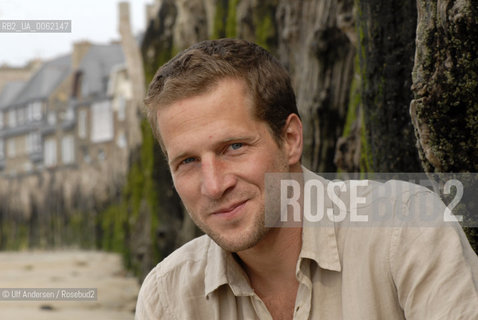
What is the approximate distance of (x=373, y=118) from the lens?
4863 mm

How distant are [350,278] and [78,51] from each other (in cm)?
5403

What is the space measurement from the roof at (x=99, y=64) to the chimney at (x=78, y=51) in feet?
0.84

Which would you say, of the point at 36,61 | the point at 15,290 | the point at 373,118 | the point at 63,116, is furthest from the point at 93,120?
the point at 373,118

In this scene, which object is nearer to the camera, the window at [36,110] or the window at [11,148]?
the window at [36,110]

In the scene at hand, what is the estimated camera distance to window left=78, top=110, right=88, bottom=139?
→ 5712cm

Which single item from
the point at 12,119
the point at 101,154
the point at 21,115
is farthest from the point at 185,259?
the point at 12,119

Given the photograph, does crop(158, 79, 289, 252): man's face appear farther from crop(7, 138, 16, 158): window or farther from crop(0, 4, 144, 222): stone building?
crop(7, 138, 16, 158): window

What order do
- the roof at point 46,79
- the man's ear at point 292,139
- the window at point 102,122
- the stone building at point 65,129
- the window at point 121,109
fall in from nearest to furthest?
1. the man's ear at point 292,139
2. the stone building at point 65,129
3. the window at point 121,109
4. the window at point 102,122
5. the roof at point 46,79

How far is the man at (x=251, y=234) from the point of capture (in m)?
2.64

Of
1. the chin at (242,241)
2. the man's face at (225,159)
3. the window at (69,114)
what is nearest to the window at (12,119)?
the window at (69,114)

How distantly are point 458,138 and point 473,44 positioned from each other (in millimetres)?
411

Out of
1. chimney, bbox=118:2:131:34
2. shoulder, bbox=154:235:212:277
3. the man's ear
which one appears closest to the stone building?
chimney, bbox=118:2:131:34

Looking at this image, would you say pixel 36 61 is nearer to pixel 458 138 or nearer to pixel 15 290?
pixel 15 290

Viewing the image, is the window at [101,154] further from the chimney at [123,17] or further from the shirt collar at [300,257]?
the shirt collar at [300,257]
